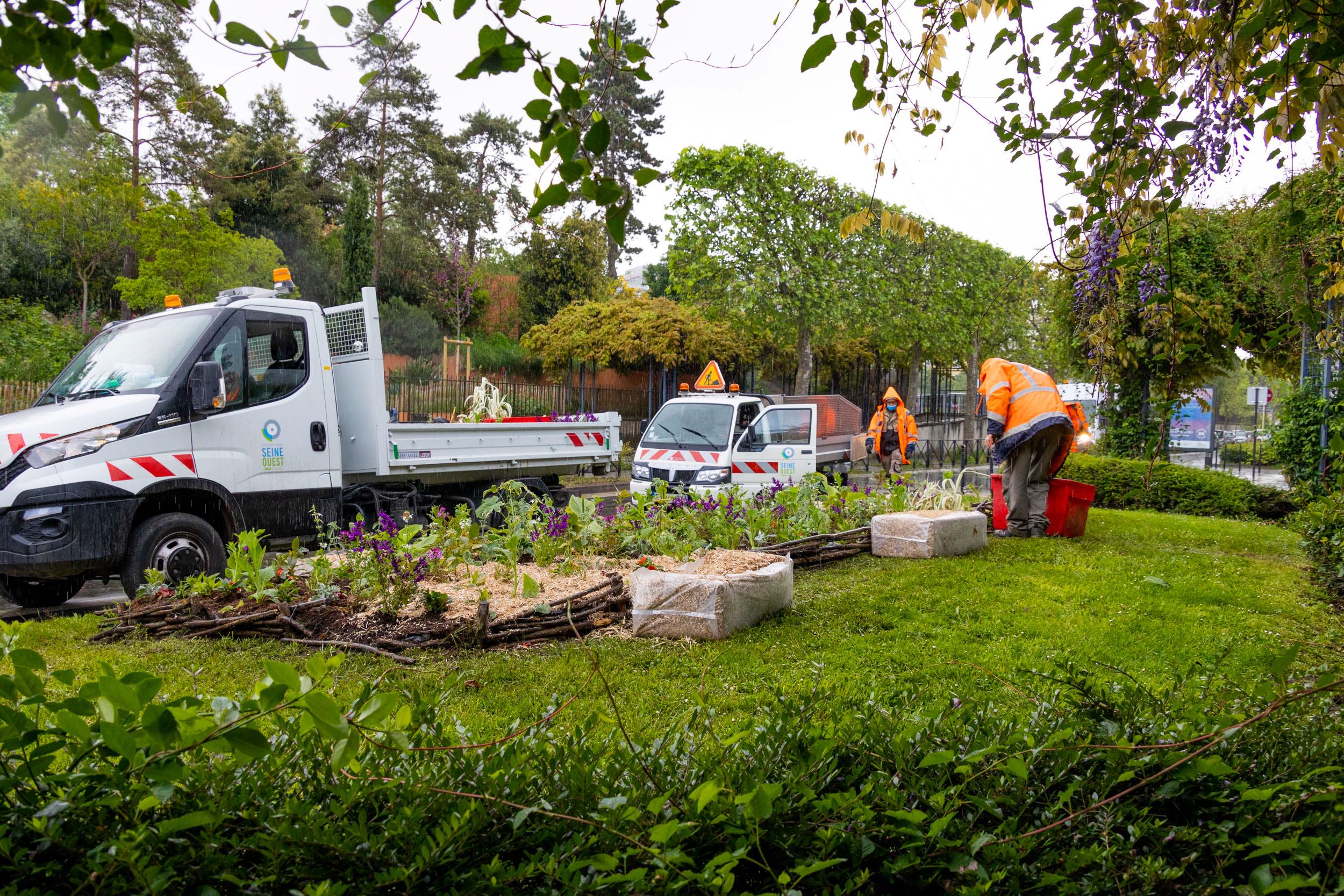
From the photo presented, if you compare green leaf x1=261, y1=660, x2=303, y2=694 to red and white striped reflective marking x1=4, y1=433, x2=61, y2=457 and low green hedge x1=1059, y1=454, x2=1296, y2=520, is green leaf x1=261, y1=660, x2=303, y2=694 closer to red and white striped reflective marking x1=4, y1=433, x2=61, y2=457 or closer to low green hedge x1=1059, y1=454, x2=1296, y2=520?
red and white striped reflective marking x1=4, y1=433, x2=61, y2=457

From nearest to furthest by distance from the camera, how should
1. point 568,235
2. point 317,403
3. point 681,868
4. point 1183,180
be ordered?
point 681,868 → point 1183,180 → point 317,403 → point 568,235

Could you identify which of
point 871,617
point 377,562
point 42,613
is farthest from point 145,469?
point 871,617

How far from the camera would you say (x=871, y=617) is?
5227mm

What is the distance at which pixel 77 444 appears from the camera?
20.8 feet

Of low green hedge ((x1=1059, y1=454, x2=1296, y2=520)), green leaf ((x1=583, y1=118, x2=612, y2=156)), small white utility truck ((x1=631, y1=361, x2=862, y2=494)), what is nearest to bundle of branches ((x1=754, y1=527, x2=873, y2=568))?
small white utility truck ((x1=631, y1=361, x2=862, y2=494))

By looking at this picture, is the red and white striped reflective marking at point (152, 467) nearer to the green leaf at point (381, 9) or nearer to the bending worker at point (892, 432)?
the green leaf at point (381, 9)

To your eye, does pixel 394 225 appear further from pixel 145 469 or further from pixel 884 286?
pixel 145 469

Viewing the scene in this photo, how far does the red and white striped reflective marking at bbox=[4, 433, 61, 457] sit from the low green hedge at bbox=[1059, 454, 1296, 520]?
42.6 ft

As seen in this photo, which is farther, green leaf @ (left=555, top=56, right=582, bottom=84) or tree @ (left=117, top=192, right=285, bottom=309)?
tree @ (left=117, top=192, right=285, bottom=309)

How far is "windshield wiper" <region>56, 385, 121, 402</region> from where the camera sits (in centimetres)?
697

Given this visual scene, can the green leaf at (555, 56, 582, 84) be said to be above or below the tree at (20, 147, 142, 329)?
below

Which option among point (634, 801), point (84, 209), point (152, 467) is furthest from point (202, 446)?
point (84, 209)

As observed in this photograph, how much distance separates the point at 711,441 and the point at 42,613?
8.60 m

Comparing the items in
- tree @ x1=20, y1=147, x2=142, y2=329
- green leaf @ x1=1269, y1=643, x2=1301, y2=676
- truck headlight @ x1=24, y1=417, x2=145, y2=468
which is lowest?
green leaf @ x1=1269, y1=643, x2=1301, y2=676
